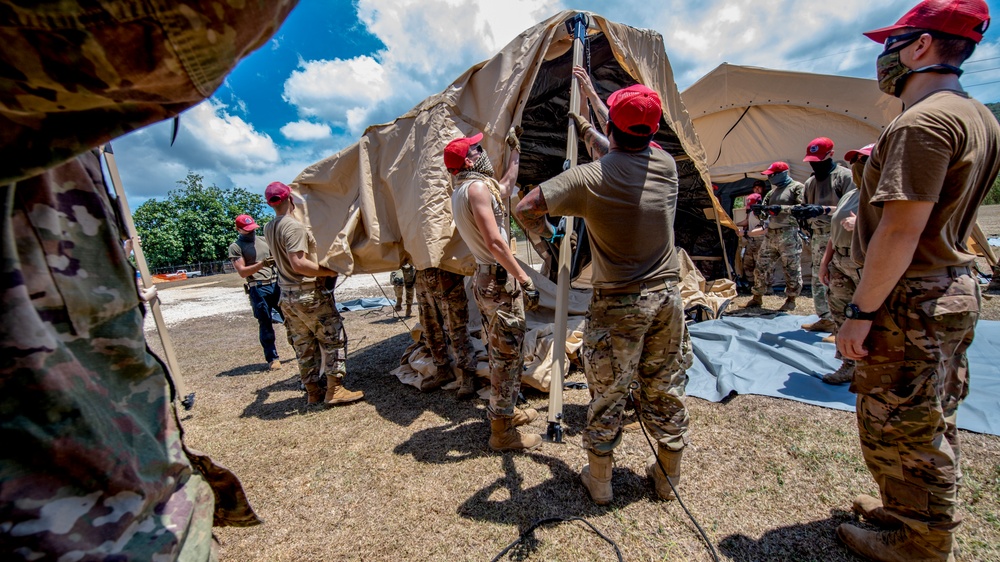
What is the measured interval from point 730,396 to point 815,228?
3140 millimetres

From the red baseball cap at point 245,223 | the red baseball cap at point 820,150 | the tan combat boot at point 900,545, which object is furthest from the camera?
the red baseball cap at point 245,223

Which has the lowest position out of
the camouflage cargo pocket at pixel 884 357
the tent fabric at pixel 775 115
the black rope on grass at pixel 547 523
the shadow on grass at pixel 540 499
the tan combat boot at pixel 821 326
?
the shadow on grass at pixel 540 499

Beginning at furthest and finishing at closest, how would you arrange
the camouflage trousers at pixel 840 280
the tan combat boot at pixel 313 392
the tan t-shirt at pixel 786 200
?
the tan t-shirt at pixel 786 200
the tan combat boot at pixel 313 392
the camouflage trousers at pixel 840 280

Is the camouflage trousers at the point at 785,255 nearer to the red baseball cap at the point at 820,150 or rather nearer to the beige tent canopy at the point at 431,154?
the red baseball cap at the point at 820,150

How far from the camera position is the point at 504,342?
303cm

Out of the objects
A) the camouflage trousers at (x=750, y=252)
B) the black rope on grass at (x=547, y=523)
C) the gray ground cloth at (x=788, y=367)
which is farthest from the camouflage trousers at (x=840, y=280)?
the camouflage trousers at (x=750, y=252)

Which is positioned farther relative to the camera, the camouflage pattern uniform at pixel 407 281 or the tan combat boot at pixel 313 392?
the camouflage pattern uniform at pixel 407 281

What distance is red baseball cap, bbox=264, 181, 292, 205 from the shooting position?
3.83 metres

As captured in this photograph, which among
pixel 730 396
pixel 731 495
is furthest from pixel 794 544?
pixel 730 396

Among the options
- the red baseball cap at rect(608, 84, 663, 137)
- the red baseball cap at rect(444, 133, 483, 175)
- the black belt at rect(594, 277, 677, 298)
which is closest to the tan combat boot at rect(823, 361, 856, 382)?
the black belt at rect(594, 277, 677, 298)

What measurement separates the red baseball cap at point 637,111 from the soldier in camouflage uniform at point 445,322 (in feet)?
8.25

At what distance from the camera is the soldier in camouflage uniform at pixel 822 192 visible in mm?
4727

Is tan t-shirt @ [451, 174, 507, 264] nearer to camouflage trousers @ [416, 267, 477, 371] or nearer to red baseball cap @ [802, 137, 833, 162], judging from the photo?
camouflage trousers @ [416, 267, 477, 371]

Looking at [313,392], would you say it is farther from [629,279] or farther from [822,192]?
[822,192]
